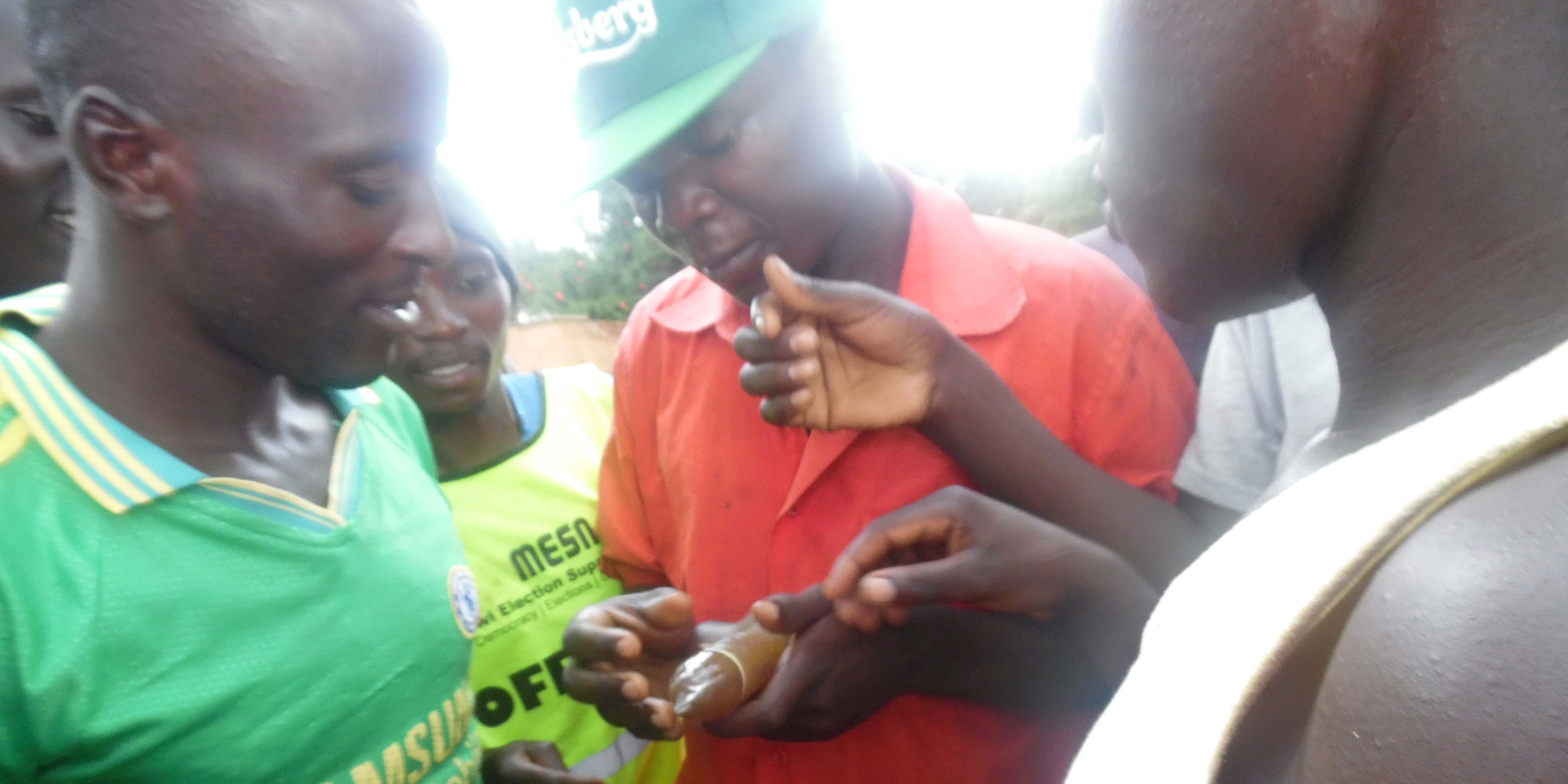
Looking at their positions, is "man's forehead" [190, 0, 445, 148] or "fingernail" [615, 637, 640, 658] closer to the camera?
"man's forehead" [190, 0, 445, 148]

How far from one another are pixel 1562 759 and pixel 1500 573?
0.29 feet

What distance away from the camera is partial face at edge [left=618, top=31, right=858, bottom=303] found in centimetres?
149

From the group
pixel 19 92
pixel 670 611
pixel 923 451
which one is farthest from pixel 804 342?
pixel 19 92

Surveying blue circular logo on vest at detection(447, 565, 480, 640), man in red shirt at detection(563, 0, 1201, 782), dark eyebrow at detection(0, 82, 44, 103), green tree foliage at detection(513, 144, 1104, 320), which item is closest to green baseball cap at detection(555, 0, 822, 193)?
man in red shirt at detection(563, 0, 1201, 782)

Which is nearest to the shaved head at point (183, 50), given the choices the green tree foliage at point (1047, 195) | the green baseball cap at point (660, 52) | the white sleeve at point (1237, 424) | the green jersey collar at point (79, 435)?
the green jersey collar at point (79, 435)

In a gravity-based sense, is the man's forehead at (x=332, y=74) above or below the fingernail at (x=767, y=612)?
above

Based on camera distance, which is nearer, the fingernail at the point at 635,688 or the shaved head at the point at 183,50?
the shaved head at the point at 183,50

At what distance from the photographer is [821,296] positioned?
1272 mm

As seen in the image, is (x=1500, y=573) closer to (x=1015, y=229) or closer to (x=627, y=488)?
(x=1015, y=229)

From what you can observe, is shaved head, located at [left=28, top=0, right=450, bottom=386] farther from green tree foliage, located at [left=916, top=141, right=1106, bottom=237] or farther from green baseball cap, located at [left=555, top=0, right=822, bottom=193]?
green tree foliage, located at [left=916, top=141, right=1106, bottom=237]

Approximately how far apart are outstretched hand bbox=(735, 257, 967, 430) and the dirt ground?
7.46 m

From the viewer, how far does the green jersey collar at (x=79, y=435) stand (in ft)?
3.18

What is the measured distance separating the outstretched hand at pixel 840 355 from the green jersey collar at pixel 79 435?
0.80 metres

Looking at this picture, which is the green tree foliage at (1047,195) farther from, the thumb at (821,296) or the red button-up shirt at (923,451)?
the thumb at (821,296)
